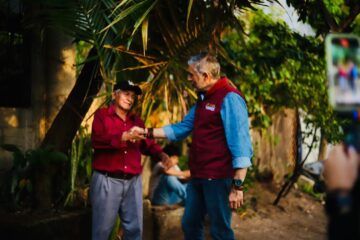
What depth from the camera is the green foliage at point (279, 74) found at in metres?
7.29

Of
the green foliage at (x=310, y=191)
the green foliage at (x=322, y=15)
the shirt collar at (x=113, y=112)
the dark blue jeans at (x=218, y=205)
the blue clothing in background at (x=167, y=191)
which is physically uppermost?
the green foliage at (x=322, y=15)

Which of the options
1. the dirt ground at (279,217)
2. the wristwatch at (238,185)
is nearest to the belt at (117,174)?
the wristwatch at (238,185)

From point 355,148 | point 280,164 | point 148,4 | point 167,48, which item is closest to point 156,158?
point 167,48

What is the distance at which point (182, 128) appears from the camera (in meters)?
4.46

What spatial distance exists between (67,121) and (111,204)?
119 cm

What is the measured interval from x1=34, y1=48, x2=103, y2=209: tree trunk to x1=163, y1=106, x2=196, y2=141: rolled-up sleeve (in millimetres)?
1162

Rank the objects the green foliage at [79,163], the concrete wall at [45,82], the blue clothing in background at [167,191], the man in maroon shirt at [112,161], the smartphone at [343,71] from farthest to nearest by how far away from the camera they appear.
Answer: the blue clothing in background at [167,191], the concrete wall at [45,82], the green foliage at [79,163], the man in maroon shirt at [112,161], the smartphone at [343,71]

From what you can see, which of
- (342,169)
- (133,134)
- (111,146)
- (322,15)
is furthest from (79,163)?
(342,169)

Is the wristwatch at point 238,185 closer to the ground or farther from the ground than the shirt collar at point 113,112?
closer to the ground

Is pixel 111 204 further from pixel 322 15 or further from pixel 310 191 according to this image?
pixel 310 191

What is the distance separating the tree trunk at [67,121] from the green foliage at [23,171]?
0.10 metres

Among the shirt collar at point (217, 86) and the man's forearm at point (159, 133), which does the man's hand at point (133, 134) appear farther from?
the shirt collar at point (217, 86)

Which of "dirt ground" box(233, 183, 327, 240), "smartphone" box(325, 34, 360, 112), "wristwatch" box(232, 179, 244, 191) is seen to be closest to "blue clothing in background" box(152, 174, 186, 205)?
"dirt ground" box(233, 183, 327, 240)

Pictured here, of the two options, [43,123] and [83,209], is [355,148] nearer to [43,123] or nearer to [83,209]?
[83,209]
